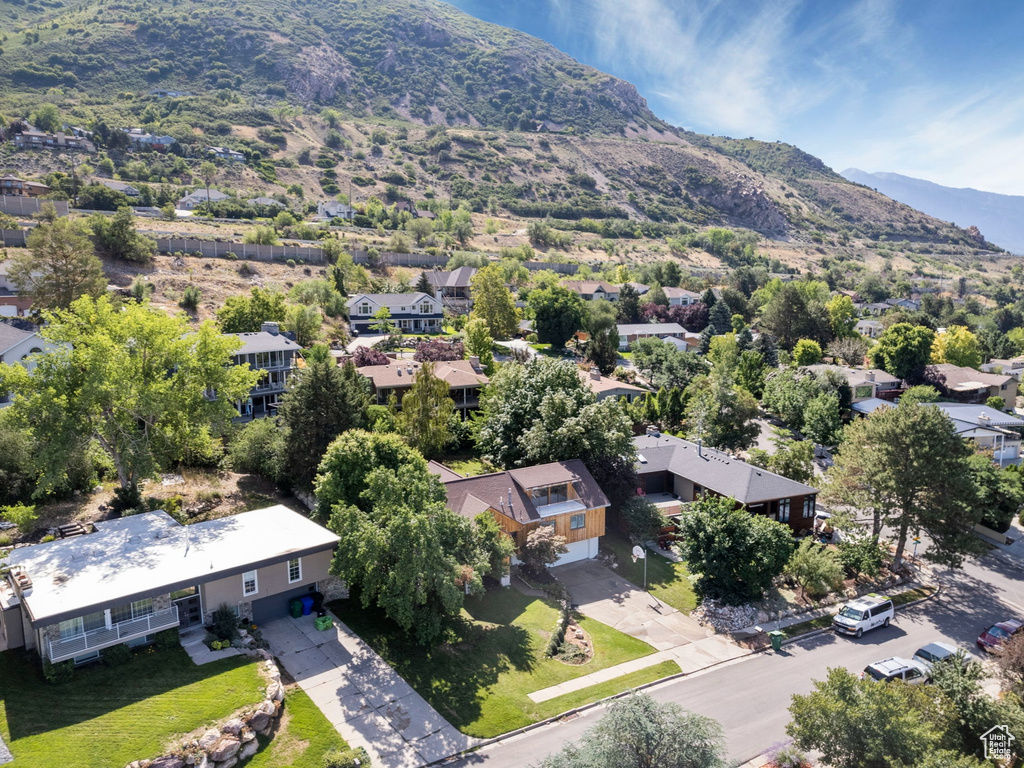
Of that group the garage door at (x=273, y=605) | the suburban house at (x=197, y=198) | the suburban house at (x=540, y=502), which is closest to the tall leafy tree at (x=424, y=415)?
the suburban house at (x=540, y=502)

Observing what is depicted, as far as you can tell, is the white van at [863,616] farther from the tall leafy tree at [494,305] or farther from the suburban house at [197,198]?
the suburban house at [197,198]

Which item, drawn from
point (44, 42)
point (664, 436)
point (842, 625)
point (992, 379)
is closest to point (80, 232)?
point (664, 436)

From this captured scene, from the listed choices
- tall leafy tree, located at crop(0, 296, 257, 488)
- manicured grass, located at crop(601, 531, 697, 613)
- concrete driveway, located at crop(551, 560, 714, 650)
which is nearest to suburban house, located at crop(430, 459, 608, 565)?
concrete driveway, located at crop(551, 560, 714, 650)

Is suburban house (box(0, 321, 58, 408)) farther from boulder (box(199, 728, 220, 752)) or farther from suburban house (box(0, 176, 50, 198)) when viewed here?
suburban house (box(0, 176, 50, 198))

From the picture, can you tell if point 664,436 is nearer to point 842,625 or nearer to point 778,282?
point 842,625

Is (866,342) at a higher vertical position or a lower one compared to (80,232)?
lower
